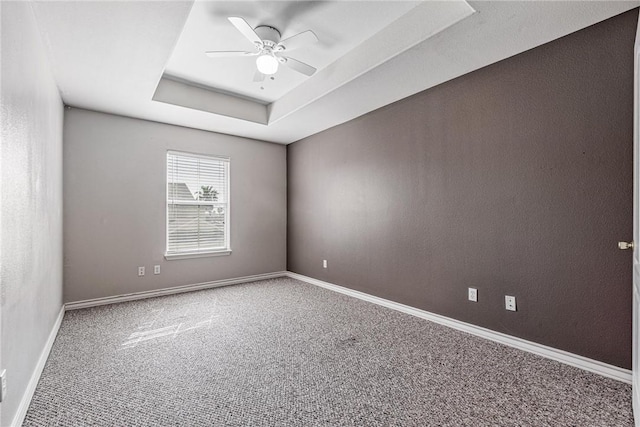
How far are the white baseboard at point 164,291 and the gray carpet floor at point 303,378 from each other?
445 millimetres

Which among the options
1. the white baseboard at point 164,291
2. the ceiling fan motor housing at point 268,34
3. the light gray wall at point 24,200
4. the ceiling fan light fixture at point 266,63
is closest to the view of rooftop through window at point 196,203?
the white baseboard at point 164,291

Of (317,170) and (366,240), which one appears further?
(317,170)

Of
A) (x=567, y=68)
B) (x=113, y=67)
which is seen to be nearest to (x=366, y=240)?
(x=567, y=68)

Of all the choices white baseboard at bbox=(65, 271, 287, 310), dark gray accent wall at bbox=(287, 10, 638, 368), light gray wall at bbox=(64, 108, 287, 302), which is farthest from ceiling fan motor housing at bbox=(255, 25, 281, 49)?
white baseboard at bbox=(65, 271, 287, 310)

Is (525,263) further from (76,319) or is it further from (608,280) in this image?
(76,319)

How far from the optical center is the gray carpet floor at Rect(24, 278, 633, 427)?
1667 millimetres

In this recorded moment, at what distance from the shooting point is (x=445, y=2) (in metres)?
2.15

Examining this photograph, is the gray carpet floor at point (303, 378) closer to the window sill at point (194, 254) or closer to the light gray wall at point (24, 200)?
the light gray wall at point (24, 200)

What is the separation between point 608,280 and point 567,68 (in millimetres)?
1523

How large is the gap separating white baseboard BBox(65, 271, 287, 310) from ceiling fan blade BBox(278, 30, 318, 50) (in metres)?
3.39

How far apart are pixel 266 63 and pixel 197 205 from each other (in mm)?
2616

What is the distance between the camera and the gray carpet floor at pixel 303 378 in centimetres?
167

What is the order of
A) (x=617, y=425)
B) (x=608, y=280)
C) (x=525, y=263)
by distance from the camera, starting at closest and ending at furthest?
(x=617, y=425)
(x=608, y=280)
(x=525, y=263)

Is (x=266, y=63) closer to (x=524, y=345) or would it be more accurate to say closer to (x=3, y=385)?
(x=3, y=385)
